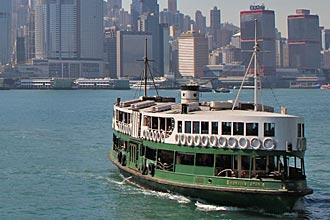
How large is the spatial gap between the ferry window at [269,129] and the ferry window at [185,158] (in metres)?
3.01

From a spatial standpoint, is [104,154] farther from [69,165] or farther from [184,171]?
[184,171]

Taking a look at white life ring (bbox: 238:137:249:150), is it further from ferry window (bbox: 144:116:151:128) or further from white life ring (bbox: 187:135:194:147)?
ferry window (bbox: 144:116:151:128)

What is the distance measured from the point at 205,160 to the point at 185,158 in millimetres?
1058

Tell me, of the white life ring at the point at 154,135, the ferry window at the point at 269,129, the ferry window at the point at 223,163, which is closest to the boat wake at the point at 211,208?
the ferry window at the point at 223,163

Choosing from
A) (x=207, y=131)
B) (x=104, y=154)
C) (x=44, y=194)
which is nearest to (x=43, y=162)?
(x=104, y=154)

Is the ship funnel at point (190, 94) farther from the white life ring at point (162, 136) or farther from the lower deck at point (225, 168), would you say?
the white life ring at point (162, 136)

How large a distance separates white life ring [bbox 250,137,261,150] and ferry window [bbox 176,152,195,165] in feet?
8.31

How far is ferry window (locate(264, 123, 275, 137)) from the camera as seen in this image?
2475 cm

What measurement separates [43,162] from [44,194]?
10152 mm

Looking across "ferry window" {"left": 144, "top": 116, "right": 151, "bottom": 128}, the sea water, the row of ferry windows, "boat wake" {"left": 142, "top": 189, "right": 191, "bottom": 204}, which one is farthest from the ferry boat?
the sea water

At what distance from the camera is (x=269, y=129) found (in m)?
24.8

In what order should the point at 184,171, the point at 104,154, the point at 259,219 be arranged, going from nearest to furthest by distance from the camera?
1. the point at 259,219
2. the point at 184,171
3. the point at 104,154

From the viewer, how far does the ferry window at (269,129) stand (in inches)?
974

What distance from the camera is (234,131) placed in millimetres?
25141
